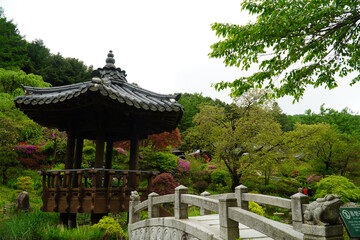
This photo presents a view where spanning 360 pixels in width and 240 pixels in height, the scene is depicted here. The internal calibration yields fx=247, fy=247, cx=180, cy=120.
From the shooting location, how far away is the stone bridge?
2.53m

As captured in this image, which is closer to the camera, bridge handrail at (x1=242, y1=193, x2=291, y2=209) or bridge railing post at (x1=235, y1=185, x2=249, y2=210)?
bridge handrail at (x1=242, y1=193, x2=291, y2=209)

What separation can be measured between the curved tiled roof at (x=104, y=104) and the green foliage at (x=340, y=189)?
10.5 meters

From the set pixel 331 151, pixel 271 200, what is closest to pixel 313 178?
pixel 331 151

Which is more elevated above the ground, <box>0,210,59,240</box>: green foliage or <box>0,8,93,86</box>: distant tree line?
<box>0,8,93,86</box>: distant tree line

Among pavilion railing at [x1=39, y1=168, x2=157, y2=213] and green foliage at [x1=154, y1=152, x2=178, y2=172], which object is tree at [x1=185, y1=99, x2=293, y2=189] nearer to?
green foliage at [x1=154, y1=152, x2=178, y2=172]

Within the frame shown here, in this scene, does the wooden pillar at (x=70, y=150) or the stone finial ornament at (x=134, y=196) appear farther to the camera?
the wooden pillar at (x=70, y=150)

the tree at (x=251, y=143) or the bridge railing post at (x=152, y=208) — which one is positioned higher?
the tree at (x=251, y=143)

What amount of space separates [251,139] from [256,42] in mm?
12271

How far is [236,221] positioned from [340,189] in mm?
12545

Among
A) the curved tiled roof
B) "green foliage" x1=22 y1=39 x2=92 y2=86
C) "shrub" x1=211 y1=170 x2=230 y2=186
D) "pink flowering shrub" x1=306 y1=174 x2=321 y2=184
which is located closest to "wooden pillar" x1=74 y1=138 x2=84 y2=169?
the curved tiled roof

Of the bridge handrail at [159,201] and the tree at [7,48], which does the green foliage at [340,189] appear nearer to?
the bridge handrail at [159,201]

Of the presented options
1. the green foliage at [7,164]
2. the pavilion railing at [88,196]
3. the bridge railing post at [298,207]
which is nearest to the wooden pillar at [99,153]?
the pavilion railing at [88,196]

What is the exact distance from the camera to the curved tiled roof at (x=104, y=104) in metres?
5.92

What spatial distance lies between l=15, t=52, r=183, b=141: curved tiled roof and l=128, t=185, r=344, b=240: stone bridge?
229cm
